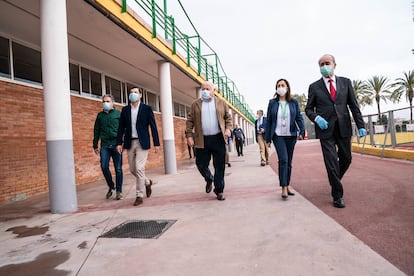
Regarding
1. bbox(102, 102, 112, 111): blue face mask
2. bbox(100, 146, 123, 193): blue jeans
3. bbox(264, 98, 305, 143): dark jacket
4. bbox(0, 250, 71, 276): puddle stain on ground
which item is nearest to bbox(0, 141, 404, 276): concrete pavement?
bbox(0, 250, 71, 276): puddle stain on ground

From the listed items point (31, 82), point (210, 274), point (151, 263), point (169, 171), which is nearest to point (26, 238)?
point (151, 263)

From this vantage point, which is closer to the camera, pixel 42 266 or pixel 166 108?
pixel 42 266

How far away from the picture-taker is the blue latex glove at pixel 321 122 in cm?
389

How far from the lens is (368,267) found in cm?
208

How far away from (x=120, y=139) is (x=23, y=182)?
2.83 metres

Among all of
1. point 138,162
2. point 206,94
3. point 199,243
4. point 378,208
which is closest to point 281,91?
point 206,94

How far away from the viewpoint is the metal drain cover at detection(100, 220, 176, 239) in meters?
3.16

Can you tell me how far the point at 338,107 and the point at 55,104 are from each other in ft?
13.8

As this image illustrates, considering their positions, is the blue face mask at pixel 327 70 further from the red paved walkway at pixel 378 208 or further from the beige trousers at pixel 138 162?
the beige trousers at pixel 138 162

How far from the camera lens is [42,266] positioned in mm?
2494

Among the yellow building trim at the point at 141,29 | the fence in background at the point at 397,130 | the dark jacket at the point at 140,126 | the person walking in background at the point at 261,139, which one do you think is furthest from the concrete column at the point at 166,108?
the fence in background at the point at 397,130

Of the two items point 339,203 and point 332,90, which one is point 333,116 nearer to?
point 332,90

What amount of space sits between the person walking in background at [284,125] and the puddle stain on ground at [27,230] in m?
3.36

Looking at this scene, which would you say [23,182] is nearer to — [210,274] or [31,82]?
[31,82]
